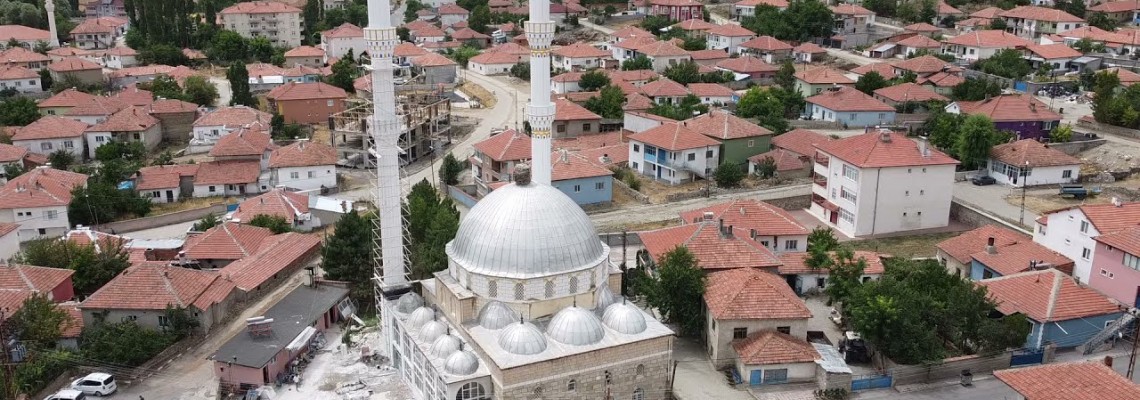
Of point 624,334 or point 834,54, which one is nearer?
point 624,334

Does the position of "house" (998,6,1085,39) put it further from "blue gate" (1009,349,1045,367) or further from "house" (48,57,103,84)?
"house" (48,57,103,84)

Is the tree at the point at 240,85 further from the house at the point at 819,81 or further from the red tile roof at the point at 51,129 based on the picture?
the house at the point at 819,81

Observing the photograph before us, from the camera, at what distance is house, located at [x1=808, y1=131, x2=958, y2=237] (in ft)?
149

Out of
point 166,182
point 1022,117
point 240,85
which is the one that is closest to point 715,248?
point 1022,117

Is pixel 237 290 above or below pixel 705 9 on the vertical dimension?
below

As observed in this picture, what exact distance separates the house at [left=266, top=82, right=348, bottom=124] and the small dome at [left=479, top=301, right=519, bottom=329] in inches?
1874

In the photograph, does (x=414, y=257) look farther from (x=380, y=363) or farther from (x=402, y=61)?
(x=402, y=61)

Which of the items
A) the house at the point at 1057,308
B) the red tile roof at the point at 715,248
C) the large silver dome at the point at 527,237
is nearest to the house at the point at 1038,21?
the house at the point at 1057,308

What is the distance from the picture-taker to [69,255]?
39156 mm

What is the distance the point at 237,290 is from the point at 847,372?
23816 mm

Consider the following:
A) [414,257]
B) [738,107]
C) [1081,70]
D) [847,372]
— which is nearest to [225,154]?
[414,257]

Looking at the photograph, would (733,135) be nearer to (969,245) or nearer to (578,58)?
(969,245)

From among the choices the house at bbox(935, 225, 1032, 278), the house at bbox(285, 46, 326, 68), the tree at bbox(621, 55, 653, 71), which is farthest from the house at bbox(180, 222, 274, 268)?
the house at bbox(285, 46, 326, 68)

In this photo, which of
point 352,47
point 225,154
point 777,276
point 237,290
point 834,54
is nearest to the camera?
point 777,276
